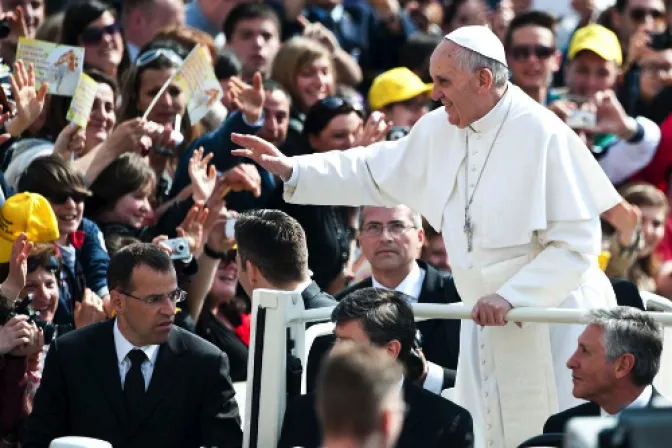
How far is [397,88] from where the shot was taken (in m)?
9.47

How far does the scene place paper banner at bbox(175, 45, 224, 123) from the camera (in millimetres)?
8211

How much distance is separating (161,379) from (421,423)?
1258 mm

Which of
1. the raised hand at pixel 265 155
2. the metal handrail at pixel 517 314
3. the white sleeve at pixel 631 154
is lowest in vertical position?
the metal handrail at pixel 517 314

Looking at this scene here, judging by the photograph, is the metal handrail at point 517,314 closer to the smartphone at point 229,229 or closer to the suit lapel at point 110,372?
the suit lapel at point 110,372

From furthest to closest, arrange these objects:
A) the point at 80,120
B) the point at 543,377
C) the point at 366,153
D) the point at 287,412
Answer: the point at 80,120 < the point at 366,153 < the point at 543,377 < the point at 287,412

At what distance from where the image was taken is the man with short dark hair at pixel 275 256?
630 centimetres

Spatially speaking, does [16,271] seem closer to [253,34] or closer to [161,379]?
[161,379]

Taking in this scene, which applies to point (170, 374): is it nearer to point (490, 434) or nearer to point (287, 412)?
point (287, 412)

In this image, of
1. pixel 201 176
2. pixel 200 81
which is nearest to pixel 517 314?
pixel 201 176

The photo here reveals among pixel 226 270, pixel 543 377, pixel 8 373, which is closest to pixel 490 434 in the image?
pixel 543 377

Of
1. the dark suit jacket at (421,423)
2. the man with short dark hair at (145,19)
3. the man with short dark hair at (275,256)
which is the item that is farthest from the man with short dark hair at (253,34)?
the dark suit jacket at (421,423)

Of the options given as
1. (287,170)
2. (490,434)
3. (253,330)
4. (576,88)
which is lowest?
(490,434)

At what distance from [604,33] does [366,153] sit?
444 centimetres

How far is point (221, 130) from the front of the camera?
27.5 ft
